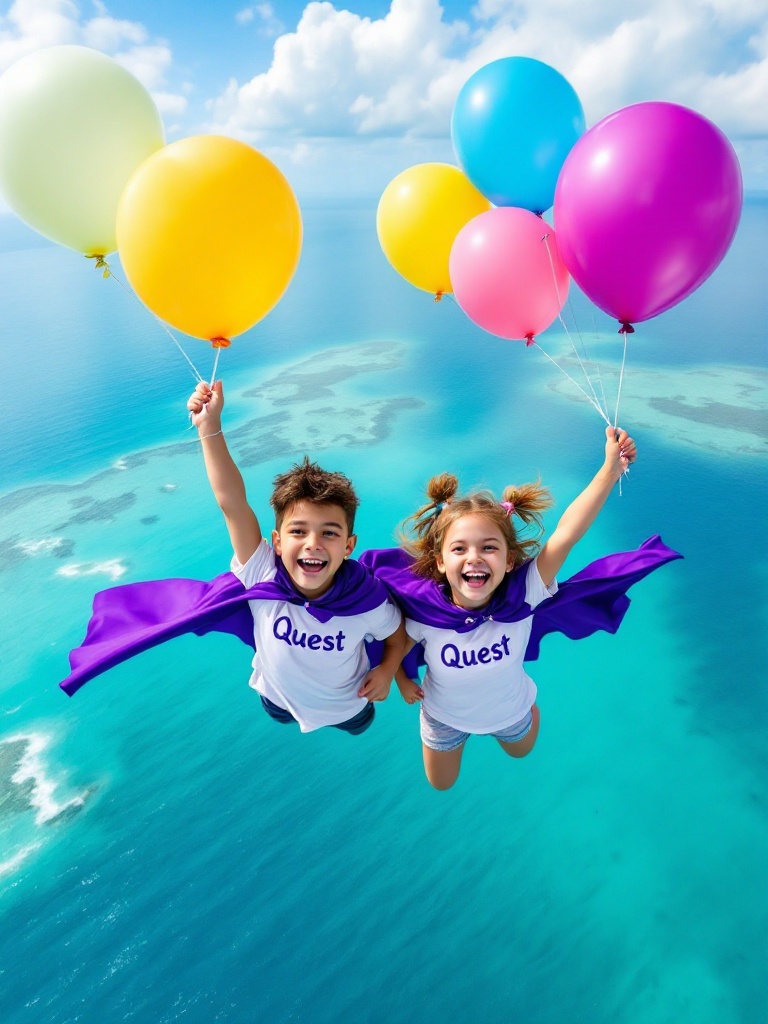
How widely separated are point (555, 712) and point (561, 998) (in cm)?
309

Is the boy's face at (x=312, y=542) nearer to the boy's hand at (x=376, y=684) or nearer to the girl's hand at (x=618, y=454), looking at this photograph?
the boy's hand at (x=376, y=684)

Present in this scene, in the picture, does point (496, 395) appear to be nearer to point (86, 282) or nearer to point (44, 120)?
point (44, 120)

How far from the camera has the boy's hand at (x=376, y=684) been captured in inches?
113

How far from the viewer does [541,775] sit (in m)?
6.64

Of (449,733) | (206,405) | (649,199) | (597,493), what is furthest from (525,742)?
(649,199)

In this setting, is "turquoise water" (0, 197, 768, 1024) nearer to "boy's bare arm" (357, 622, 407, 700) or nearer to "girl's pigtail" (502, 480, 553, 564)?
"boy's bare arm" (357, 622, 407, 700)

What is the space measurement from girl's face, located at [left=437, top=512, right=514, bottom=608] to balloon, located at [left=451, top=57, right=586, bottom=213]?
2.66 meters

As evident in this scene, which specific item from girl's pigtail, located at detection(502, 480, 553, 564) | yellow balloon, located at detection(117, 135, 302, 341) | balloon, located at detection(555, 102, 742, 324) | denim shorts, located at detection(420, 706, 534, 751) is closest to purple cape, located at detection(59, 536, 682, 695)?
girl's pigtail, located at detection(502, 480, 553, 564)

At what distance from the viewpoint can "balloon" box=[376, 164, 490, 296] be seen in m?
4.37

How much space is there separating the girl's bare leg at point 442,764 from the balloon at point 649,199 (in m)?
2.93

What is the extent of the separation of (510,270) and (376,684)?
259 cm

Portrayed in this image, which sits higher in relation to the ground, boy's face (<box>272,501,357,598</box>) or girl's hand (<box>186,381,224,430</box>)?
girl's hand (<box>186,381,224,430</box>)

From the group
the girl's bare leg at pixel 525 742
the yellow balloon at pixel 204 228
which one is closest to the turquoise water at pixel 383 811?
the girl's bare leg at pixel 525 742

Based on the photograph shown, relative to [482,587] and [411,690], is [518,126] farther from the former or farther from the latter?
[411,690]
